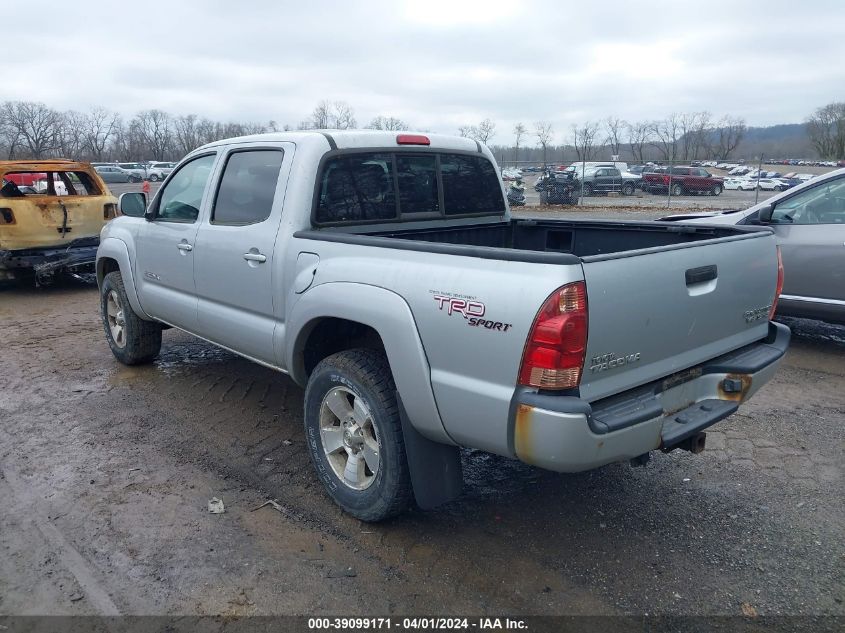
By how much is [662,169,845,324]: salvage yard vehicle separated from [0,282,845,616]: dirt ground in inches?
56.8

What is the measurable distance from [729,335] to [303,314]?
2.18m

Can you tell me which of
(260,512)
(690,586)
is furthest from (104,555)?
(690,586)

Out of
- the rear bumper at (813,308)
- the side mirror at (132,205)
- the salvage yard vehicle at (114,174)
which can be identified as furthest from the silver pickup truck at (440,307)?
the salvage yard vehicle at (114,174)

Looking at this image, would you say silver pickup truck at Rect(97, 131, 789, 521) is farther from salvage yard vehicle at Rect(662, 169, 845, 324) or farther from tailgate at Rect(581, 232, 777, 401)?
salvage yard vehicle at Rect(662, 169, 845, 324)

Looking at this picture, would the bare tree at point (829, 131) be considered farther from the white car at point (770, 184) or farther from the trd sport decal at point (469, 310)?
the trd sport decal at point (469, 310)

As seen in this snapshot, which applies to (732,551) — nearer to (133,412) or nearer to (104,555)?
(104,555)

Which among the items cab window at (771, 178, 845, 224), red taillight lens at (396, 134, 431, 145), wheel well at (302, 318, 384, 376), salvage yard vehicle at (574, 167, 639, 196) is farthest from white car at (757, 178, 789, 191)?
wheel well at (302, 318, 384, 376)

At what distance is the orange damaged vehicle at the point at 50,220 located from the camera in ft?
31.1

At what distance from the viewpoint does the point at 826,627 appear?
9.05 feet

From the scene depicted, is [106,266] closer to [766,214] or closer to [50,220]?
[50,220]

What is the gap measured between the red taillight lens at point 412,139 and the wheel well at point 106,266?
3.17 metres

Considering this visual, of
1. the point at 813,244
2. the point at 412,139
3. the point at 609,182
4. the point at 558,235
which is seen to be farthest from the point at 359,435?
the point at 609,182

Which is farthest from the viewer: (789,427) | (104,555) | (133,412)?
(133,412)

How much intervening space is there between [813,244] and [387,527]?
5099mm
